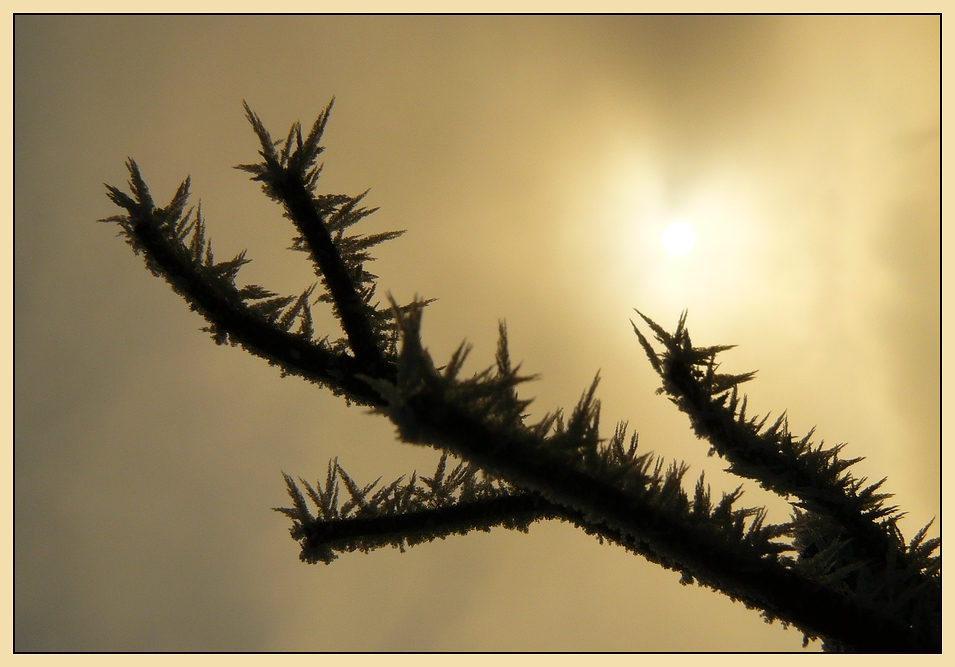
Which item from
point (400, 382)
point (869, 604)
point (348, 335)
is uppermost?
point (348, 335)

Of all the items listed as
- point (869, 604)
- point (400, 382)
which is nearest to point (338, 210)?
point (400, 382)

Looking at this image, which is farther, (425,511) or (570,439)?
(425,511)

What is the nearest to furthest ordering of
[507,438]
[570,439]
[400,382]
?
[400,382], [507,438], [570,439]

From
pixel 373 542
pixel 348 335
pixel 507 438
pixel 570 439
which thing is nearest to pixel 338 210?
pixel 348 335

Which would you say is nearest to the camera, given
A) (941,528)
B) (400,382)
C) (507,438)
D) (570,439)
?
(400,382)

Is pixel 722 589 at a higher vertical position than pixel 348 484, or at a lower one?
lower

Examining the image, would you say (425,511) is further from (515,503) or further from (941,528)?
(941,528)
